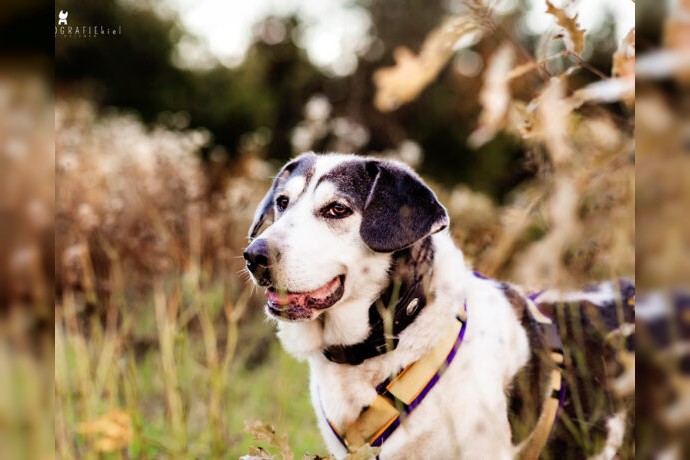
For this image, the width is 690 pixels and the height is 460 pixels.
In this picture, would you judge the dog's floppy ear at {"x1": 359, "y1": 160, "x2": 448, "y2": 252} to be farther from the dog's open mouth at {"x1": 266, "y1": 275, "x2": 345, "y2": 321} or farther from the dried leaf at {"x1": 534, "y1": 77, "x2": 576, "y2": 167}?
the dried leaf at {"x1": 534, "y1": 77, "x2": 576, "y2": 167}

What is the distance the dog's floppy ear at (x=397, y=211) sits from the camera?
242 cm

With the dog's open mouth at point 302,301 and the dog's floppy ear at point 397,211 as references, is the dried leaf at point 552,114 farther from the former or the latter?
the dog's open mouth at point 302,301

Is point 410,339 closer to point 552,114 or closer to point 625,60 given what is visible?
point 552,114

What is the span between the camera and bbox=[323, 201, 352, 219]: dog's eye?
102 inches

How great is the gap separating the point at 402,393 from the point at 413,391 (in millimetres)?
39

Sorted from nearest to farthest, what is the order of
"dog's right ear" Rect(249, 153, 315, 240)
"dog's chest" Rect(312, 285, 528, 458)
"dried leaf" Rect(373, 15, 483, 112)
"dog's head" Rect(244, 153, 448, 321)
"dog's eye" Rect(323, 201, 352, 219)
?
"dried leaf" Rect(373, 15, 483, 112), "dog's chest" Rect(312, 285, 528, 458), "dog's head" Rect(244, 153, 448, 321), "dog's eye" Rect(323, 201, 352, 219), "dog's right ear" Rect(249, 153, 315, 240)

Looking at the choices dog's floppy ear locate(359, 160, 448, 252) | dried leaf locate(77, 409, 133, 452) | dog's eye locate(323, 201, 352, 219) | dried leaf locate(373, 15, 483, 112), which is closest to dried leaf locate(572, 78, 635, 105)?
dried leaf locate(373, 15, 483, 112)

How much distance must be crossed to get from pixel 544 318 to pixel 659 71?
1.62 metres

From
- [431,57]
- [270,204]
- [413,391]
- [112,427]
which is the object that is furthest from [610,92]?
[112,427]

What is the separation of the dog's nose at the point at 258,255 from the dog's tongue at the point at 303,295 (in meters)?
0.11

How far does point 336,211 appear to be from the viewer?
260cm

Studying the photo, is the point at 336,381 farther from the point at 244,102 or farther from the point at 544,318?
the point at 244,102

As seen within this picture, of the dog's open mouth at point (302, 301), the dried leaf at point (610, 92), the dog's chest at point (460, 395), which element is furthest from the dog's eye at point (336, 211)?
the dried leaf at point (610, 92)

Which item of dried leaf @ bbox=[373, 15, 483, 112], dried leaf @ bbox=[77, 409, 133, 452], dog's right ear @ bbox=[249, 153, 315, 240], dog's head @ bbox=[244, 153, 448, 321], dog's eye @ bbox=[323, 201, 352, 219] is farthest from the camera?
dog's right ear @ bbox=[249, 153, 315, 240]
